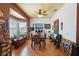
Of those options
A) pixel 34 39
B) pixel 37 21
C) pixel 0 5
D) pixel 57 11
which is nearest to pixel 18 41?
pixel 34 39

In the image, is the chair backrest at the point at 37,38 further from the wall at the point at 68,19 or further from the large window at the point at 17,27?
the wall at the point at 68,19

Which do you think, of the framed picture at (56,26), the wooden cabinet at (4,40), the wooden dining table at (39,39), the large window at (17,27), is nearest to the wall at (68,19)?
the framed picture at (56,26)

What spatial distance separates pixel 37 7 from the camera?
10.5 feet

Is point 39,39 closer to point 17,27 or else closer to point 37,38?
point 37,38

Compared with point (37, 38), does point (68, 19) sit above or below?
above

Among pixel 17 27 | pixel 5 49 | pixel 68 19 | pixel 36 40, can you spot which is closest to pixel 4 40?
pixel 5 49

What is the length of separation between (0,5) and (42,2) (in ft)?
3.26

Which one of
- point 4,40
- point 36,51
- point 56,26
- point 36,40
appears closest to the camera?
point 4,40

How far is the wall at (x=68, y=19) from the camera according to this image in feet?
10.3

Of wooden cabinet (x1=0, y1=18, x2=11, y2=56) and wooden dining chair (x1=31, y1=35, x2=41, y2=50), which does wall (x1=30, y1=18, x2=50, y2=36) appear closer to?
wooden dining chair (x1=31, y1=35, x2=41, y2=50)

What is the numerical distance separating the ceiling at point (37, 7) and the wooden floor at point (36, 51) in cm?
78

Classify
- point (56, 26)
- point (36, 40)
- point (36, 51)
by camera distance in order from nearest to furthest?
point (36, 51)
point (36, 40)
point (56, 26)

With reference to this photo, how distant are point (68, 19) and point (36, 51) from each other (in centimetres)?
119

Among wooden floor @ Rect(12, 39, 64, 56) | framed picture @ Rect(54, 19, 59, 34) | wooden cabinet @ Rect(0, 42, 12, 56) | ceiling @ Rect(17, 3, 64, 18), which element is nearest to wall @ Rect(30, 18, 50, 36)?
ceiling @ Rect(17, 3, 64, 18)
